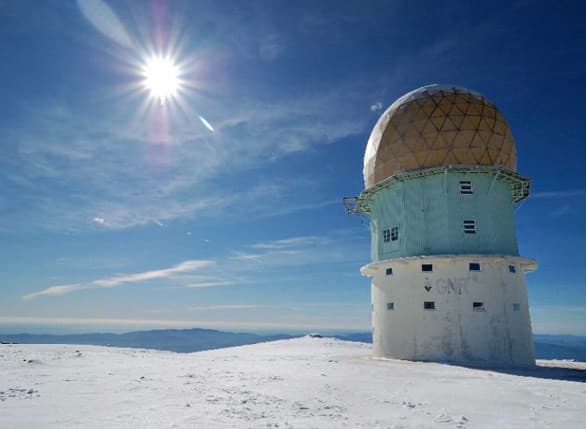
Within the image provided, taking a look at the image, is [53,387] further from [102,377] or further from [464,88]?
[464,88]

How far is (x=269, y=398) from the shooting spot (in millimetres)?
8836

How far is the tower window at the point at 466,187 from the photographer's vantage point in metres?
20.0

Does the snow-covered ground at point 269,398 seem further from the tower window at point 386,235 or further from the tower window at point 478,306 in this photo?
the tower window at point 386,235

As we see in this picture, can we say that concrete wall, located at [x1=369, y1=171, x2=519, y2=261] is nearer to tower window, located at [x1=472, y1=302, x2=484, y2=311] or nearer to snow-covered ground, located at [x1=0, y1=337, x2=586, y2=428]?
tower window, located at [x1=472, y1=302, x2=484, y2=311]

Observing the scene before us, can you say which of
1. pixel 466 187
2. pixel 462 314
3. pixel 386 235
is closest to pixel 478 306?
pixel 462 314

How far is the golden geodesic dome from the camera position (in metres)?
20.2

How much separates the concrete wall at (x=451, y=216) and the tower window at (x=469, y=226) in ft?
0.55

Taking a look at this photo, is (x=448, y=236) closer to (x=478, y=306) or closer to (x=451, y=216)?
(x=451, y=216)

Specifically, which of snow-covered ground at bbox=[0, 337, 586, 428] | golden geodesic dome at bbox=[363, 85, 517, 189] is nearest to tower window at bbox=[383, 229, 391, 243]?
golden geodesic dome at bbox=[363, 85, 517, 189]

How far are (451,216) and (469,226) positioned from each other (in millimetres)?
1016

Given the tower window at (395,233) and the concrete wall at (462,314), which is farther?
the tower window at (395,233)

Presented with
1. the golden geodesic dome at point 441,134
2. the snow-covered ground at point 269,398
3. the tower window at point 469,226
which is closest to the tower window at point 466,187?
the golden geodesic dome at point 441,134

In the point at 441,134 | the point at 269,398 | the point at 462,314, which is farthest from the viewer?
the point at 441,134

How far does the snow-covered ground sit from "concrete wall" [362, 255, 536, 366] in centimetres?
479
